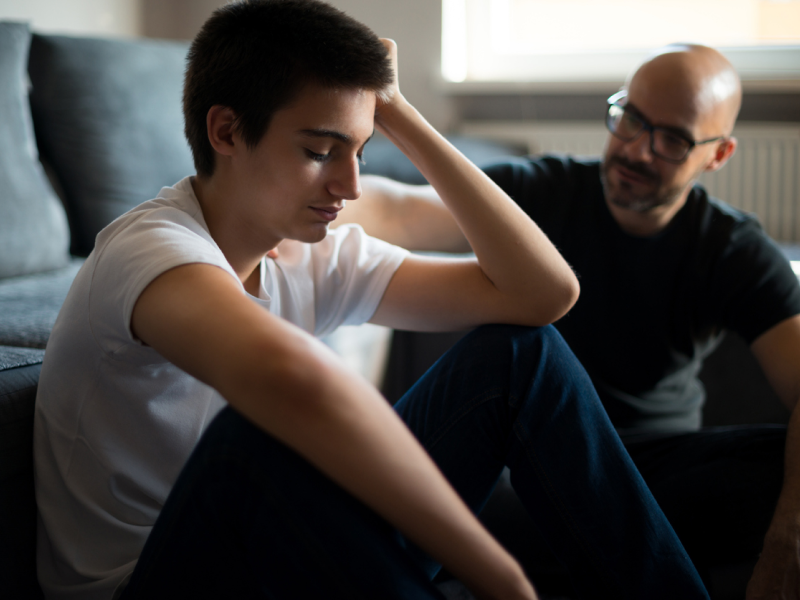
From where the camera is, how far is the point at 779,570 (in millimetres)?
958

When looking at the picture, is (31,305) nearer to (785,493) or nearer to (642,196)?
(642,196)

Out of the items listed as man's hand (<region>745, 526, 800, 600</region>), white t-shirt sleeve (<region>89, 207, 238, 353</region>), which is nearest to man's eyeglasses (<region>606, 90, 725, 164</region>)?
man's hand (<region>745, 526, 800, 600</region>)

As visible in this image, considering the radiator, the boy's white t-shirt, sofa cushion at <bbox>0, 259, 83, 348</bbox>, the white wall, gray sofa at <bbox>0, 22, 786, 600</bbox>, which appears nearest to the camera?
the boy's white t-shirt

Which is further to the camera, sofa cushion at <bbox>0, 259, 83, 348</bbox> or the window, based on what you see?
the window

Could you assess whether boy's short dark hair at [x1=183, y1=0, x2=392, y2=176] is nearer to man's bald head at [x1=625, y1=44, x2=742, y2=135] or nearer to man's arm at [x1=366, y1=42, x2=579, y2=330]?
man's arm at [x1=366, y1=42, x2=579, y2=330]

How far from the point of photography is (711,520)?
3.78 ft

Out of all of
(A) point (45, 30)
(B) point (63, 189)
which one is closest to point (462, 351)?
(B) point (63, 189)

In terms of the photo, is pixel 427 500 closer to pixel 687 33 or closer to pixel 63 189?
pixel 63 189

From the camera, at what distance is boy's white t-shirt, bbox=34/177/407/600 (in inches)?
29.6

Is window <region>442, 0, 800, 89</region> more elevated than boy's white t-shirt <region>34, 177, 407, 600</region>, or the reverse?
window <region>442, 0, 800, 89</region>

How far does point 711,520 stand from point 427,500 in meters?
0.72

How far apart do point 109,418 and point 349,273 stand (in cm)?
39

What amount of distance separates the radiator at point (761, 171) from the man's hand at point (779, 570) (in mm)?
1876

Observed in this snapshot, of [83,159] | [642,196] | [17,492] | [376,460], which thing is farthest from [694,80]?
[83,159]
